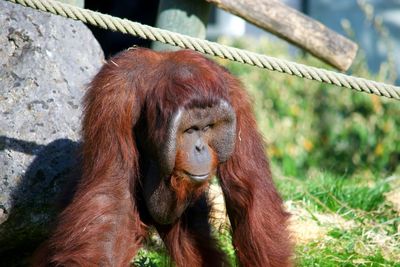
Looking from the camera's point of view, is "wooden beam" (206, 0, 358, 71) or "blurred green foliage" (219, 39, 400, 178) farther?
"blurred green foliage" (219, 39, 400, 178)

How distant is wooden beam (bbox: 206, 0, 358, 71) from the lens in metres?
6.05

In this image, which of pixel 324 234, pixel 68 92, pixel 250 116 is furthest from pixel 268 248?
pixel 68 92

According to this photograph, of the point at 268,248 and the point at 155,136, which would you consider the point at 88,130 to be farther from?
the point at 268,248

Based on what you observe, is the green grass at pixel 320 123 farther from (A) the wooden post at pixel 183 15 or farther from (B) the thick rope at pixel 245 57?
(B) the thick rope at pixel 245 57

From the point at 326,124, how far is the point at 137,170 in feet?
19.6

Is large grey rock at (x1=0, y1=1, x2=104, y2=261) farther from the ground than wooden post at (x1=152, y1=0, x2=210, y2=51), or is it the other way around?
wooden post at (x1=152, y1=0, x2=210, y2=51)

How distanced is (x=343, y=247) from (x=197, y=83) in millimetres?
1900

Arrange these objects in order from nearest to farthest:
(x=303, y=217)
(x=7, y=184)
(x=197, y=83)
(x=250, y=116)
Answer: (x=197, y=83) → (x=250, y=116) → (x=7, y=184) → (x=303, y=217)

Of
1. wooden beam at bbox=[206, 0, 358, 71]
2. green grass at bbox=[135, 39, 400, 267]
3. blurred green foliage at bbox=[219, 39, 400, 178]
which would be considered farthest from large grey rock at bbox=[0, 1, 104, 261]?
blurred green foliage at bbox=[219, 39, 400, 178]

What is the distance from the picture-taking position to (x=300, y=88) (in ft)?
33.2

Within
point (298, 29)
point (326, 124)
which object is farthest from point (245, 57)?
point (326, 124)

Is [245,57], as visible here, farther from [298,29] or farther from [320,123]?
[320,123]

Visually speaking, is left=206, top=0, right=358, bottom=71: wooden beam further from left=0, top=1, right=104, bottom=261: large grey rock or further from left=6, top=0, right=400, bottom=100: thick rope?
left=6, top=0, right=400, bottom=100: thick rope

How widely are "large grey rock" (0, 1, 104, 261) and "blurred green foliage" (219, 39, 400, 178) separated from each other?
4.59 meters
